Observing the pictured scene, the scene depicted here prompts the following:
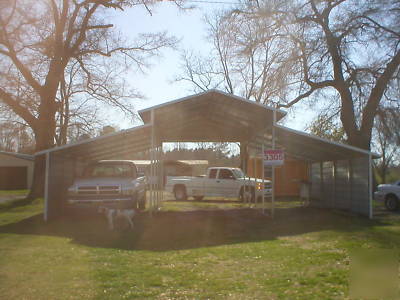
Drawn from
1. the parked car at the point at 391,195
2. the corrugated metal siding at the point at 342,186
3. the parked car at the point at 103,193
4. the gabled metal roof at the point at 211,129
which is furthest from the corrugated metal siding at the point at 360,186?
the parked car at the point at 103,193

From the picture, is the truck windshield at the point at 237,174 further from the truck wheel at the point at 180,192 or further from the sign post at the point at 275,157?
the sign post at the point at 275,157

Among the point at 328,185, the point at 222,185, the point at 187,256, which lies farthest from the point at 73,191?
the point at 328,185

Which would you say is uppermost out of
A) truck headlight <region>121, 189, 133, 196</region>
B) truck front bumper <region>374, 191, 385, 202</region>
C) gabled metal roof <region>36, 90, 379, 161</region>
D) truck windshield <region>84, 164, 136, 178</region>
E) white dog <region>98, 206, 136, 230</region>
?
gabled metal roof <region>36, 90, 379, 161</region>

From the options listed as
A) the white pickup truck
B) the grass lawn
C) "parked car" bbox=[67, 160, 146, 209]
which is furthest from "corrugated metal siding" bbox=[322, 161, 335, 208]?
"parked car" bbox=[67, 160, 146, 209]

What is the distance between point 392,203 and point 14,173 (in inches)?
1438

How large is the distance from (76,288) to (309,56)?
21.6 m

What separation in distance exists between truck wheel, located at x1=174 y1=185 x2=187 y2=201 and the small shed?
80.1ft

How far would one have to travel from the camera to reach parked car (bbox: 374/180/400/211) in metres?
20.1

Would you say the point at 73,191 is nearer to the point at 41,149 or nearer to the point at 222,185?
the point at 41,149

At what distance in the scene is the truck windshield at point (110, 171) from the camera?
17172 millimetres

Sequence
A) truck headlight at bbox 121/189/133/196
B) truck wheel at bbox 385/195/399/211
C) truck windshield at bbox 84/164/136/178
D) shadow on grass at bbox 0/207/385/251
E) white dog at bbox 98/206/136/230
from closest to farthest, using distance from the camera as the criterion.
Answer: shadow on grass at bbox 0/207/385/251 < white dog at bbox 98/206/136/230 < truck headlight at bbox 121/189/133/196 < truck windshield at bbox 84/164/136/178 < truck wheel at bbox 385/195/399/211

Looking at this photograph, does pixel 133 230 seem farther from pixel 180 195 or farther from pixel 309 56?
pixel 309 56

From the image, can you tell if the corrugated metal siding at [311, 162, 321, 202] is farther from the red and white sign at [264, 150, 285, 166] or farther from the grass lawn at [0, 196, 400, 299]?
the red and white sign at [264, 150, 285, 166]

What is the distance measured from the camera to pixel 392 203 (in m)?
20.3
